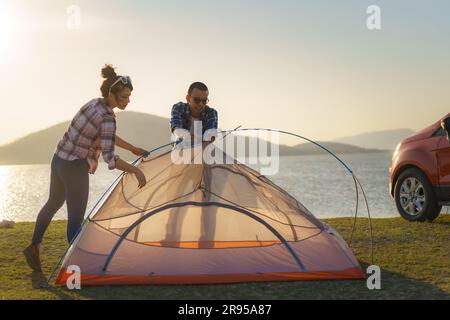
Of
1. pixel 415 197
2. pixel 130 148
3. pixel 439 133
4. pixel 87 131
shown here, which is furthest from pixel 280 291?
pixel 415 197

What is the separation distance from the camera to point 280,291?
20.0 ft

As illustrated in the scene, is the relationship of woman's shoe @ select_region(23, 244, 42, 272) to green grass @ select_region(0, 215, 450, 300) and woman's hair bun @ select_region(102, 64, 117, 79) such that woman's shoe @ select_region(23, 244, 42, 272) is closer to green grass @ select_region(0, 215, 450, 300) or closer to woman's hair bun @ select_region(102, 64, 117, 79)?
green grass @ select_region(0, 215, 450, 300)

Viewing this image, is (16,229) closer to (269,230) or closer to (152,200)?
(152,200)

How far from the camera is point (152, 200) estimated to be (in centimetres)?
708

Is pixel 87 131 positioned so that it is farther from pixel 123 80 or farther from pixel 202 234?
pixel 202 234

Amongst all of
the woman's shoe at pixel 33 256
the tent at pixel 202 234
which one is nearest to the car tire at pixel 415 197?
the tent at pixel 202 234

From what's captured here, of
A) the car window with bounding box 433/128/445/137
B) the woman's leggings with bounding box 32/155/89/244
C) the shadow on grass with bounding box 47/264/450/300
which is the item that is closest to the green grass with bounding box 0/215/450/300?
the shadow on grass with bounding box 47/264/450/300

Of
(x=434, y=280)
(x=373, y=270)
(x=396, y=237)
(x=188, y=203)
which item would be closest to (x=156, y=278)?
(x=188, y=203)

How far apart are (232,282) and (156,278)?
0.76 m

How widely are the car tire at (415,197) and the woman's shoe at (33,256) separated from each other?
646 cm

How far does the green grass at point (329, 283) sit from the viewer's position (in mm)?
5961

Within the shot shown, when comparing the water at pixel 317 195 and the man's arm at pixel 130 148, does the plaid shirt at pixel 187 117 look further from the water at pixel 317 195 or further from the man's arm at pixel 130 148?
the water at pixel 317 195

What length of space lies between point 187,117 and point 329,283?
96.7 inches
